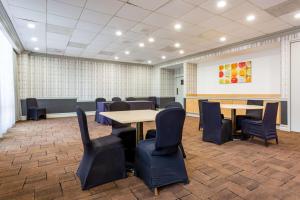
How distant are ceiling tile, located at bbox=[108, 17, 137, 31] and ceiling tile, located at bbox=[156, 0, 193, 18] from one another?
3.30 feet

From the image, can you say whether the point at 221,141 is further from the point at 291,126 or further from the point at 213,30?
the point at 213,30

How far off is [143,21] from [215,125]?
3.18 metres

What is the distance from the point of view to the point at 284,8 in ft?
12.3

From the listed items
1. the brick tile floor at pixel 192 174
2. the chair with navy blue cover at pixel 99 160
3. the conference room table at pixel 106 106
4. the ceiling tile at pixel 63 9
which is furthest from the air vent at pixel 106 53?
the chair with navy blue cover at pixel 99 160

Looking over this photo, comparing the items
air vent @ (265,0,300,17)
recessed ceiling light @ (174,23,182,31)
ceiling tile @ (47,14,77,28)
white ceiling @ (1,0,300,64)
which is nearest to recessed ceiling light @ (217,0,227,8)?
white ceiling @ (1,0,300,64)

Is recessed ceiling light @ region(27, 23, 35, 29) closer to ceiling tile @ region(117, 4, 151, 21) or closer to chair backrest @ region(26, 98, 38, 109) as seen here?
ceiling tile @ region(117, 4, 151, 21)

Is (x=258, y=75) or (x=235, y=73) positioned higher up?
(x=235, y=73)

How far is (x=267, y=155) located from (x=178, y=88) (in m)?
8.01

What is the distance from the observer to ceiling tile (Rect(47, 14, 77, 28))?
420 cm

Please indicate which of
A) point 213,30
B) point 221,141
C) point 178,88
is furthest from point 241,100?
point 178,88

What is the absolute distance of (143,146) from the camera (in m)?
2.11

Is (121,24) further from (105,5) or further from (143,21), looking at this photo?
(105,5)

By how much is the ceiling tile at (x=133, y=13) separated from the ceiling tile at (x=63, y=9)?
0.96 metres

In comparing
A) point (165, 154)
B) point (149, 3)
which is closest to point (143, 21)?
point (149, 3)
